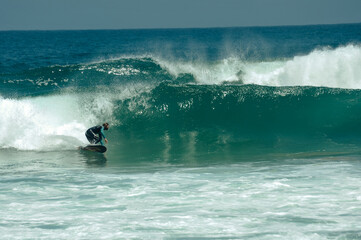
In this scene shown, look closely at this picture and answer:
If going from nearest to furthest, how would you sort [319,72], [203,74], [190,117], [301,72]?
[190,117], [319,72], [301,72], [203,74]

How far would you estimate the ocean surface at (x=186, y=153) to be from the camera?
7141 millimetres

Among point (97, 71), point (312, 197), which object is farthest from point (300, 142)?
point (97, 71)

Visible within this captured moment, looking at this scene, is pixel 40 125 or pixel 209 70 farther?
pixel 209 70

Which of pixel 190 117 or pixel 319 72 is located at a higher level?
pixel 319 72

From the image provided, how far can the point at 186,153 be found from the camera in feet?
43.6

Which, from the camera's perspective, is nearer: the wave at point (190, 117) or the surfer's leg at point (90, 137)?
the surfer's leg at point (90, 137)

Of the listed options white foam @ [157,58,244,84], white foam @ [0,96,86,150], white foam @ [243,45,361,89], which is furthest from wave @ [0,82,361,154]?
white foam @ [157,58,244,84]

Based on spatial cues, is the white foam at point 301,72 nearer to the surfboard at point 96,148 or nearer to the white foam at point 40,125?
the white foam at point 40,125

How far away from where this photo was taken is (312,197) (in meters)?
8.12

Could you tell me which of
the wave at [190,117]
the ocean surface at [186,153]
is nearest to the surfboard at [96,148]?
the ocean surface at [186,153]

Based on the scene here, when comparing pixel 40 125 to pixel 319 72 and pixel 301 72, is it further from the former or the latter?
pixel 319 72

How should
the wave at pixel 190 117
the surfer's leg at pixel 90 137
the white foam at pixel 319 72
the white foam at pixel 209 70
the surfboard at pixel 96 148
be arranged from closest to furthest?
1. the surfboard at pixel 96 148
2. the surfer's leg at pixel 90 137
3. the wave at pixel 190 117
4. the white foam at pixel 319 72
5. the white foam at pixel 209 70

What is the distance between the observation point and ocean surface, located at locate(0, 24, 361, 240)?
23.4 feet

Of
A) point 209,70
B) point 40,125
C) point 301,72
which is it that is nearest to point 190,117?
point 40,125
